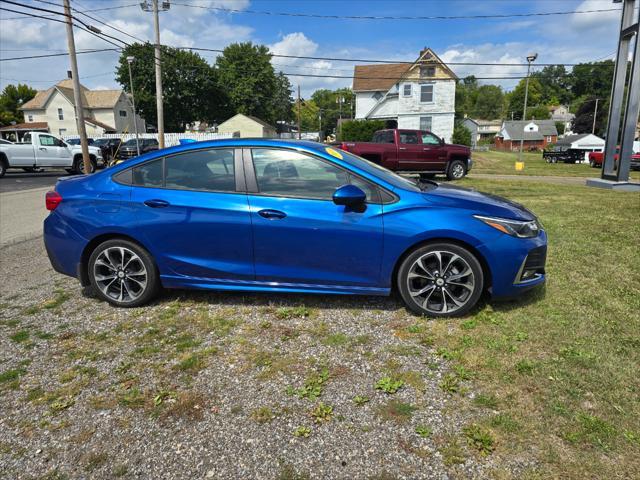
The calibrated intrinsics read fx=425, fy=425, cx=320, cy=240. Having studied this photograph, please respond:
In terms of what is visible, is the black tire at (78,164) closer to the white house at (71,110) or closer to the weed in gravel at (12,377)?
the weed in gravel at (12,377)

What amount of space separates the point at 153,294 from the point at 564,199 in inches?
396

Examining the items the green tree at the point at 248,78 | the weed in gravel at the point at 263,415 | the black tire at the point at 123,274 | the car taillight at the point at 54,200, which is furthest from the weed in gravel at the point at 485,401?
the green tree at the point at 248,78

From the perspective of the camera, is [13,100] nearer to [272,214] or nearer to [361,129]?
[361,129]

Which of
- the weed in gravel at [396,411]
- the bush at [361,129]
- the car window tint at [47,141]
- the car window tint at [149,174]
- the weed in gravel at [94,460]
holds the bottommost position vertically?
the weed in gravel at [94,460]

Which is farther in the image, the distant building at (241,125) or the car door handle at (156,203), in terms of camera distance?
the distant building at (241,125)

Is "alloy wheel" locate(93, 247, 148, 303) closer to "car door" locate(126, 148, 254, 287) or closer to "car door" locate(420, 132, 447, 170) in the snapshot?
"car door" locate(126, 148, 254, 287)

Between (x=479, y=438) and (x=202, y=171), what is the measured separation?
10.1 ft

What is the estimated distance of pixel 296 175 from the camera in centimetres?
381

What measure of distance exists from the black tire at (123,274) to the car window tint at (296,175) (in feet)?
4.40

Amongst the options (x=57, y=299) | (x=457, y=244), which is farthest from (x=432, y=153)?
(x=57, y=299)

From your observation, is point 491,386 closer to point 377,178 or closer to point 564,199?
point 377,178

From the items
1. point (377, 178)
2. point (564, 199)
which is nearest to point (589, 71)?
point (564, 199)

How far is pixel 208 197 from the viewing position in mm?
3852

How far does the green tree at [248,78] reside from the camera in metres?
68.2
